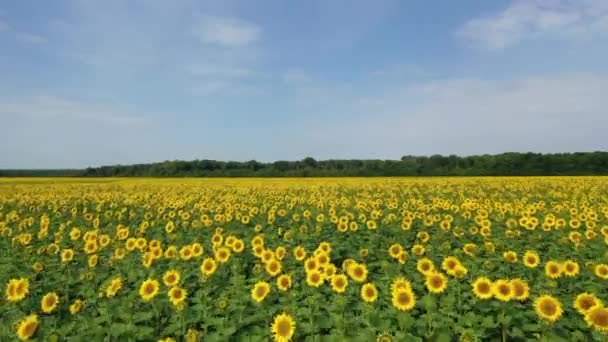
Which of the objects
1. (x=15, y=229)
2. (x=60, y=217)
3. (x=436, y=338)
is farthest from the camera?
(x=60, y=217)

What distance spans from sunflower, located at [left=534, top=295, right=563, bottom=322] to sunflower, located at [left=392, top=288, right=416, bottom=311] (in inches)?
49.1

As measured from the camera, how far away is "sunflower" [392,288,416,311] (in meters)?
4.91

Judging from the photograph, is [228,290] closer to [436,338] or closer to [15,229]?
[436,338]

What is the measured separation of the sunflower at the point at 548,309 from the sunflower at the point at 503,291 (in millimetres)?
332

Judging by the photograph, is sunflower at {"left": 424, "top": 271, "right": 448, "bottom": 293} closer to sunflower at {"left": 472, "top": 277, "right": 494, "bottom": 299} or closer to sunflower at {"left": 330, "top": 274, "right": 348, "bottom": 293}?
sunflower at {"left": 472, "top": 277, "right": 494, "bottom": 299}

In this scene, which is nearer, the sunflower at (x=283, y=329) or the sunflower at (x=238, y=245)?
the sunflower at (x=283, y=329)

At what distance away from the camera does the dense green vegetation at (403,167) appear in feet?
178

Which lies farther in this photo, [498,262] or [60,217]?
[60,217]

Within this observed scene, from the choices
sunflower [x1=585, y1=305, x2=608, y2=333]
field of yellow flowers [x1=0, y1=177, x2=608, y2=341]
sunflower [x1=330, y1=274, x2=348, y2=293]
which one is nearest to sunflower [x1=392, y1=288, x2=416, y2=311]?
field of yellow flowers [x1=0, y1=177, x2=608, y2=341]

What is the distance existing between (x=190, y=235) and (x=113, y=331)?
236 inches

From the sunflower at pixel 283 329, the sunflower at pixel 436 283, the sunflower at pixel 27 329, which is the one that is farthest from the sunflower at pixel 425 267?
the sunflower at pixel 27 329

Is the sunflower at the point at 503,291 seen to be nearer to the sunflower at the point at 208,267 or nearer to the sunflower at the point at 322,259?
the sunflower at the point at 322,259

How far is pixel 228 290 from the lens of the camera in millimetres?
6605

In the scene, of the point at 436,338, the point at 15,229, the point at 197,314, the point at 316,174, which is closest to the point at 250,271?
the point at 197,314
